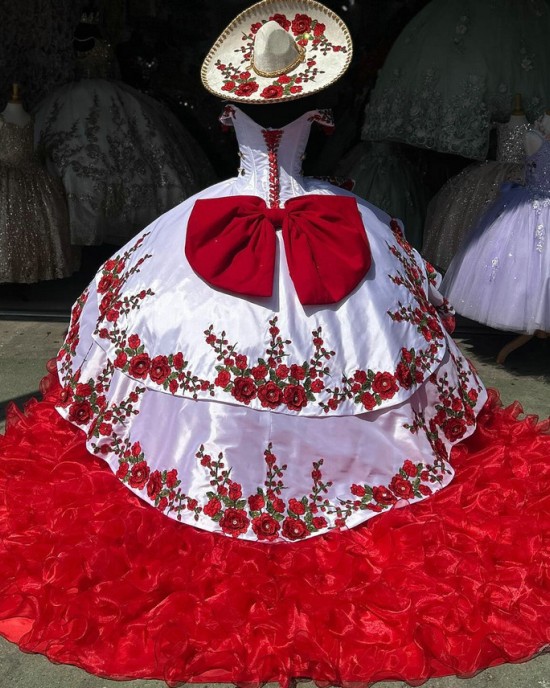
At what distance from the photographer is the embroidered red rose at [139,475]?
119 inches

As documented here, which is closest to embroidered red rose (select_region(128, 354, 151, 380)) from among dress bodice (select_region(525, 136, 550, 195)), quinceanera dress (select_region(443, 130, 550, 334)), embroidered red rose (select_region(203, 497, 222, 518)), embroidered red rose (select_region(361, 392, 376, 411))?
embroidered red rose (select_region(203, 497, 222, 518))

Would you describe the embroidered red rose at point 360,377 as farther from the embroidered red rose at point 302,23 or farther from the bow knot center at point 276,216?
the embroidered red rose at point 302,23

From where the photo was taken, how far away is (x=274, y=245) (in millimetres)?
3004

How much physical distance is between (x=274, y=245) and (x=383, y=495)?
0.97m

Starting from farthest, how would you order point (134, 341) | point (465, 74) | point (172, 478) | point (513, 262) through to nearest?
point (465, 74) < point (513, 262) < point (134, 341) < point (172, 478)

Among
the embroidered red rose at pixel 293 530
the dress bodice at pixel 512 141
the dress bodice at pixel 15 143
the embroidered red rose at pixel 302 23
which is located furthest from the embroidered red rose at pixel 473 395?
the dress bodice at pixel 15 143

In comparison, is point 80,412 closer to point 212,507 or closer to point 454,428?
point 212,507

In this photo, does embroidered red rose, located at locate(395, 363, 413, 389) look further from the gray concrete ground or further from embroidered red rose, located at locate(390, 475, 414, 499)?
the gray concrete ground

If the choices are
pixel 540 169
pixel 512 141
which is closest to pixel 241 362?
pixel 540 169

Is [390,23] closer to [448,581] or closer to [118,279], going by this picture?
[118,279]

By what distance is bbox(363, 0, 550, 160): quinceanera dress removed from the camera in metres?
6.00

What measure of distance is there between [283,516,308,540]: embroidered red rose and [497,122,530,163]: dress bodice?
386cm

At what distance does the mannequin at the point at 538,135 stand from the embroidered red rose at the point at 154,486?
131 inches

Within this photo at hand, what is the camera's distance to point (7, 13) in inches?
276
